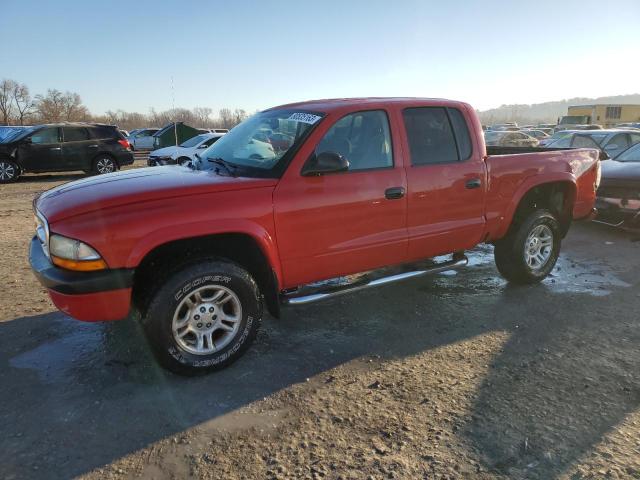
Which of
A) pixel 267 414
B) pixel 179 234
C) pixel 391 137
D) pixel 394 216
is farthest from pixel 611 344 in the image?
pixel 179 234

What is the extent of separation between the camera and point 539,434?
2.67 metres

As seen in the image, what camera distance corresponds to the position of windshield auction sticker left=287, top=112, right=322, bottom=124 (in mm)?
3680

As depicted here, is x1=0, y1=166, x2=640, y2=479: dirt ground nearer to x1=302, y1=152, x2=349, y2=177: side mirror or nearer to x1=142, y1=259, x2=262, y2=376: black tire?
x1=142, y1=259, x2=262, y2=376: black tire

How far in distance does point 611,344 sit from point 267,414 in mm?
2876

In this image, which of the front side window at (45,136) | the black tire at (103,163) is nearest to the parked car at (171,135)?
the black tire at (103,163)

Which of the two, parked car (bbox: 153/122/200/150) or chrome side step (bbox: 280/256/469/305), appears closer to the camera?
chrome side step (bbox: 280/256/469/305)

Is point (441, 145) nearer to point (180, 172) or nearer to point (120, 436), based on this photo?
point (180, 172)

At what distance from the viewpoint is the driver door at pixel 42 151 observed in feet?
47.9

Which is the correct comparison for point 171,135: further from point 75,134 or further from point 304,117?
point 304,117

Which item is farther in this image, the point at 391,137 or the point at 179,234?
the point at 391,137

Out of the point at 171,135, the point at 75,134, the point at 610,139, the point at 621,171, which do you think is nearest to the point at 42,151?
the point at 75,134

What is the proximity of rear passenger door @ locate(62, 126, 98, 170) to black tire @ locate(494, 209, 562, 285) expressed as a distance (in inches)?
566

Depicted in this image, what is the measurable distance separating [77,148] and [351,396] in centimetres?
1513

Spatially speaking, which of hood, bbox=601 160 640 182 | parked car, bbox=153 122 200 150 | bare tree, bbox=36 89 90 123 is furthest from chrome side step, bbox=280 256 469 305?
bare tree, bbox=36 89 90 123
